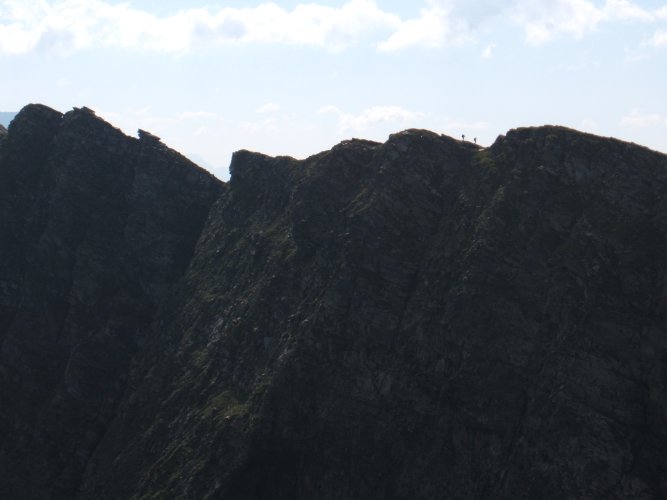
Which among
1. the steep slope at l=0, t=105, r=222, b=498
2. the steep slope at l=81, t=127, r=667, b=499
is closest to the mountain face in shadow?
the steep slope at l=81, t=127, r=667, b=499

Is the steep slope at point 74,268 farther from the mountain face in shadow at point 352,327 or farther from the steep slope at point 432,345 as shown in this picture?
the steep slope at point 432,345

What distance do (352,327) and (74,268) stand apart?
4662 centimetres

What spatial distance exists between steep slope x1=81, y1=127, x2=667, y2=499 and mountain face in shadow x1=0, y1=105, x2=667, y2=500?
0.20 m

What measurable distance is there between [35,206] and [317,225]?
47.7 m

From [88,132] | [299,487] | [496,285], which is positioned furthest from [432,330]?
[88,132]

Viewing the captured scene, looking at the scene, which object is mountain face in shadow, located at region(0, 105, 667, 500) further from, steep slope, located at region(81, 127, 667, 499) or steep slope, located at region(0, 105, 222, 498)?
steep slope, located at region(0, 105, 222, 498)

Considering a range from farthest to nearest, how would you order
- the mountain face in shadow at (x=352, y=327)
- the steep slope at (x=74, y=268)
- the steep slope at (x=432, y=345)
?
1. the steep slope at (x=74, y=268)
2. the mountain face in shadow at (x=352, y=327)
3. the steep slope at (x=432, y=345)

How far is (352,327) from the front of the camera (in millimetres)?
74562

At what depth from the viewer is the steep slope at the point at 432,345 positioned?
61281 millimetres

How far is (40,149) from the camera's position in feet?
369

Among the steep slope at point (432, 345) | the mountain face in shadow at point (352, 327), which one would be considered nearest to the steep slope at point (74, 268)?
the mountain face in shadow at point (352, 327)

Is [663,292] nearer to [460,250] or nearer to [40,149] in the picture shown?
[460,250]

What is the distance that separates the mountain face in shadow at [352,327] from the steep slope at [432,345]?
20cm

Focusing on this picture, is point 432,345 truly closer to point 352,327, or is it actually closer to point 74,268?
point 352,327
